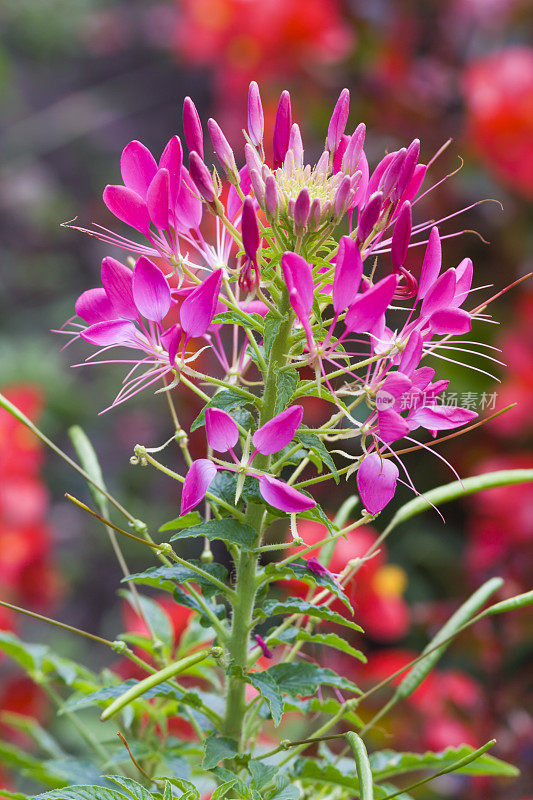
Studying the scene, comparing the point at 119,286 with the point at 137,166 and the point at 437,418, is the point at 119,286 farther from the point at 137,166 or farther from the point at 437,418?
the point at 437,418

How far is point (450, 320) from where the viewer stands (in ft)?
1.39

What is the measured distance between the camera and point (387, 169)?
44 cm

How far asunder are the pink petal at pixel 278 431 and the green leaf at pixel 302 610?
0.09 meters

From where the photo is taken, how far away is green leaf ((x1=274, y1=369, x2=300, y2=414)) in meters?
0.42

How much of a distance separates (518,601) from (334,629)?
27.1 inches

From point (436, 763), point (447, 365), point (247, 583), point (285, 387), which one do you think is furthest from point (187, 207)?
point (447, 365)

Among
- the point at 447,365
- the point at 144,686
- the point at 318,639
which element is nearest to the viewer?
the point at 144,686

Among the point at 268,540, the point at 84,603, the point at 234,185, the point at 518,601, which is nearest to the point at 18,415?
the point at 234,185

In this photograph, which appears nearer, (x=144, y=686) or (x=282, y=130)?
(x=144, y=686)

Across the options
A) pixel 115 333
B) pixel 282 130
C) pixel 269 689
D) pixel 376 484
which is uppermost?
pixel 282 130

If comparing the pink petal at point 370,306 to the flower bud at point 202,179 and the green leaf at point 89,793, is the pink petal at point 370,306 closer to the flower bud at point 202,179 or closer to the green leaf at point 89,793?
the flower bud at point 202,179

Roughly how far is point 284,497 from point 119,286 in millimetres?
145

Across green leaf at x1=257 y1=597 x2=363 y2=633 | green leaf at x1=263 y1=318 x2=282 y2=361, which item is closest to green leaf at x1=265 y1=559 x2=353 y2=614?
green leaf at x1=257 y1=597 x2=363 y2=633

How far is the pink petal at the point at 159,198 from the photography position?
406 millimetres
